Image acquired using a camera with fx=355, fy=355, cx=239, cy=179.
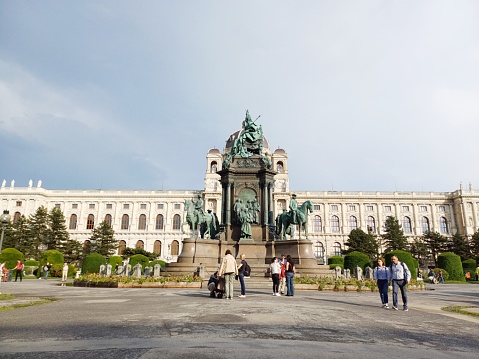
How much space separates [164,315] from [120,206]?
85.6 metres

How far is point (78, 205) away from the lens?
88375 millimetres

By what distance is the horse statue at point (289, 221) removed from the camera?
21.9m

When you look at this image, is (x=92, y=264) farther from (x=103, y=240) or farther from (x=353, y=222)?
(x=353, y=222)

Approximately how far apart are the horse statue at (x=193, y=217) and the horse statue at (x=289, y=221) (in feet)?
16.6

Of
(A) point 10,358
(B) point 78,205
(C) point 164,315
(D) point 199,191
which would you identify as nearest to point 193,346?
(A) point 10,358

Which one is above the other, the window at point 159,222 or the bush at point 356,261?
the window at point 159,222

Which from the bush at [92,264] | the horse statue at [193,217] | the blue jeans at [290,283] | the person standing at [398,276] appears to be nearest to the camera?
the person standing at [398,276]

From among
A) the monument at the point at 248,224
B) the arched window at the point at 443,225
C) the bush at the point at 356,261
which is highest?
the arched window at the point at 443,225

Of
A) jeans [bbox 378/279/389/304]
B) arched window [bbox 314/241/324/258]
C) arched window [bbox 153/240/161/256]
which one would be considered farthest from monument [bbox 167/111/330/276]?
arched window [bbox 153/240/161/256]

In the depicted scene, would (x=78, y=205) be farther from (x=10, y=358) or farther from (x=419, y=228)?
(x=10, y=358)

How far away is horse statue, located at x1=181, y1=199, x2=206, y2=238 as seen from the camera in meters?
22.1

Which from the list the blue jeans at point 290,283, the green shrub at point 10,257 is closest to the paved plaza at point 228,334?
the blue jeans at point 290,283

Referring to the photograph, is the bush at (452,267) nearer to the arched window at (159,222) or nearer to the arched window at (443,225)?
the arched window at (443,225)

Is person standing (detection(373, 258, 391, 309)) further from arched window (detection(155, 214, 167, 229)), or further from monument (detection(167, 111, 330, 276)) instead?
arched window (detection(155, 214, 167, 229))
